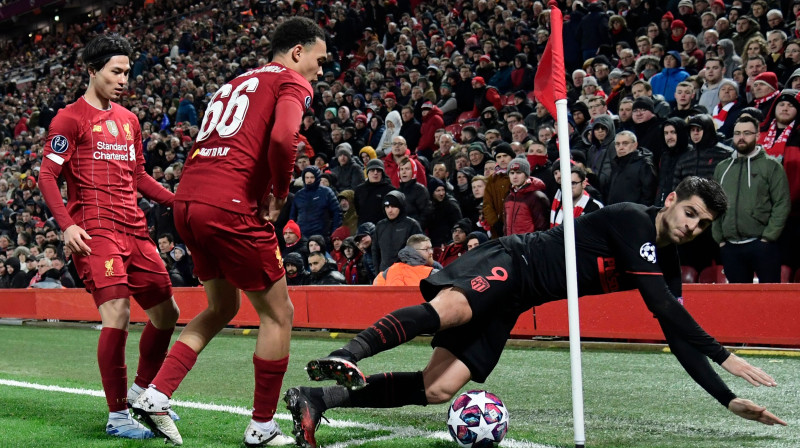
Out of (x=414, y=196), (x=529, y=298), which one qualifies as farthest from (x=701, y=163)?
(x=529, y=298)

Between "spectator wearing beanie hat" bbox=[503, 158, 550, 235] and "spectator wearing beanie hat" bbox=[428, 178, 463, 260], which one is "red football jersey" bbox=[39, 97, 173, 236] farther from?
"spectator wearing beanie hat" bbox=[428, 178, 463, 260]

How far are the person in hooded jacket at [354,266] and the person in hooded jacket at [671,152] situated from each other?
4480 mm

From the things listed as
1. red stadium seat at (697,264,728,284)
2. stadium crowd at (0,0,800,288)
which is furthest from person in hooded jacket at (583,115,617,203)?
red stadium seat at (697,264,728,284)

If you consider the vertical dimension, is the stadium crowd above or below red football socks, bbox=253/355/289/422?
above

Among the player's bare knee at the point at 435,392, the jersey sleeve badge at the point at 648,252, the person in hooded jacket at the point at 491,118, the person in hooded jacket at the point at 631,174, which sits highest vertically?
the person in hooded jacket at the point at 491,118

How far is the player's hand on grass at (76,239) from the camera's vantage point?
15.5 ft

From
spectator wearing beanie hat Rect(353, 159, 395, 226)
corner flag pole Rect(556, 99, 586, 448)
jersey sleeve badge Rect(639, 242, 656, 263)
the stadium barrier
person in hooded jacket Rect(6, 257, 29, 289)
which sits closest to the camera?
corner flag pole Rect(556, 99, 586, 448)

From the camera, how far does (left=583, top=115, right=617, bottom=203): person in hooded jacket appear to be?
32.4ft

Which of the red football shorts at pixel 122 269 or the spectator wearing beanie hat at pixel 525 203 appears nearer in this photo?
the red football shorts at pixel 122 269

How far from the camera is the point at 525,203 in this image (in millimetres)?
9883

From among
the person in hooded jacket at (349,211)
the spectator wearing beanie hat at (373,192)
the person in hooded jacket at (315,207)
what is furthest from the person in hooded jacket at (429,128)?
the person in hooded jacket at (315,207)

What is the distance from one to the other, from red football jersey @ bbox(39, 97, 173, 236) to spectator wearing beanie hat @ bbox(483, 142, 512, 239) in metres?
6.14

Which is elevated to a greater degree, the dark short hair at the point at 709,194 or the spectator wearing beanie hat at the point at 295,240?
the dark short hair at the point at 709,194

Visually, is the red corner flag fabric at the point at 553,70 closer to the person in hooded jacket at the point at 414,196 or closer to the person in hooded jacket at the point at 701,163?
the person in hooded jacket at the point at 701,163
